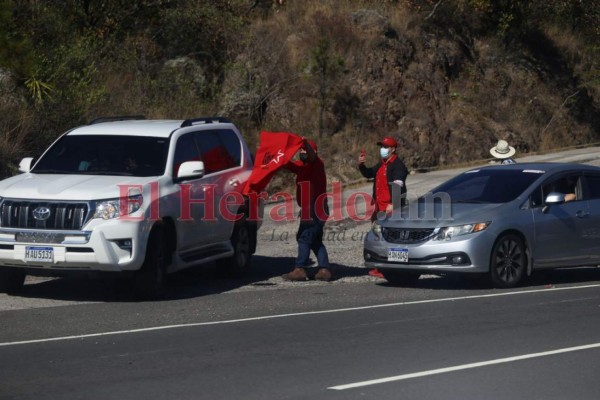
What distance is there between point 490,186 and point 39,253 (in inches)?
232

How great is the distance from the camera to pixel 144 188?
12.2 m

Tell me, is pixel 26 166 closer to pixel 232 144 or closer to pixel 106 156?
pixel 106 156

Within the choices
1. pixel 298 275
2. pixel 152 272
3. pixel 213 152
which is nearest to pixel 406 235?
pixel 298 275

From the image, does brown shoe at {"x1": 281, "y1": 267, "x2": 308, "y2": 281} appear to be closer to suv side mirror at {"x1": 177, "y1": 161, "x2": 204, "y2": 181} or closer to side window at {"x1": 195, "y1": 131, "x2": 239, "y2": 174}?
side window at {"x1": 195, "y1": 131, "x2": 239, "y2": 174}

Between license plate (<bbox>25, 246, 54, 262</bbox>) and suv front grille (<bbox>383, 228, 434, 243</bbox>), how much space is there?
14.0ft

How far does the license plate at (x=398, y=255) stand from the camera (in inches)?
521

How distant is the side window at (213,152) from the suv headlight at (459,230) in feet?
10.1

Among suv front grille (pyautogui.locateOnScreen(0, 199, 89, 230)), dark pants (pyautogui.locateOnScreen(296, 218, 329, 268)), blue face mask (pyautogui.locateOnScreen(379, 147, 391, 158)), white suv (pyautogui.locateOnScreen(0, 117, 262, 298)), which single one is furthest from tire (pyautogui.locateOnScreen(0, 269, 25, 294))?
blue face mask (pyautogui.locateOnScreen(379, 147, 391, 158))

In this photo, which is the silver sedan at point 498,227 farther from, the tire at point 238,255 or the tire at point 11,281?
the tire at point 11,281

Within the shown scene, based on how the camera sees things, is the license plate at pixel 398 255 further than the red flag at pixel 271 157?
No

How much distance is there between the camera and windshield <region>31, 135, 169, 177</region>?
12941mm

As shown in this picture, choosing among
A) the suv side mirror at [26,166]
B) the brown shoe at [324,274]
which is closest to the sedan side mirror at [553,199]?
the brown shoe at [324,274]

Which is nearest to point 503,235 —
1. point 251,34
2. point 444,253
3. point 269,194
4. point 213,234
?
point 444,253

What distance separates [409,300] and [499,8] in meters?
26.1
